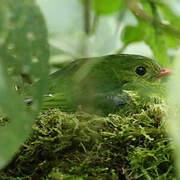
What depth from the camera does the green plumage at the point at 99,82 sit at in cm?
226

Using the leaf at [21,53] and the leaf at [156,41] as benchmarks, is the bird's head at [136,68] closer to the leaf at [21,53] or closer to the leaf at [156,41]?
the leaf at [156,41]

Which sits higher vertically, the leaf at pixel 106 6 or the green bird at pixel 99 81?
the leaf at pixel 106 6

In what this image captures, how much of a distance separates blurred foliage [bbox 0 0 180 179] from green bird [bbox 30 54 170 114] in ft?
0.58

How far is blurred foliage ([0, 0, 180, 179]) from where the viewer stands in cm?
88

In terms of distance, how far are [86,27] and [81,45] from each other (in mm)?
190

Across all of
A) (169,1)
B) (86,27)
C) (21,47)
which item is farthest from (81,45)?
(21,47)

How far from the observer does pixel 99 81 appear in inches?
105

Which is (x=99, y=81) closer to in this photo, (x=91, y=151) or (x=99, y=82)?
(x=99, y=82)

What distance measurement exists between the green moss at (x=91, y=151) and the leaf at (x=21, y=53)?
2.20 ft

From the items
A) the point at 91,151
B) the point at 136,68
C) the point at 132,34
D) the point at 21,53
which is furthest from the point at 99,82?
the point at 21,53

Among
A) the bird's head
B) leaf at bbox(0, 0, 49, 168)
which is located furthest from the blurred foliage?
the bird's head

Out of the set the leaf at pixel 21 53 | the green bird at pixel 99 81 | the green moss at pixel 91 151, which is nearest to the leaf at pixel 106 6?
the green bird at pixel 99 81

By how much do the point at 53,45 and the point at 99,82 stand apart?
49cm

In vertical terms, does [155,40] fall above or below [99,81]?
above
